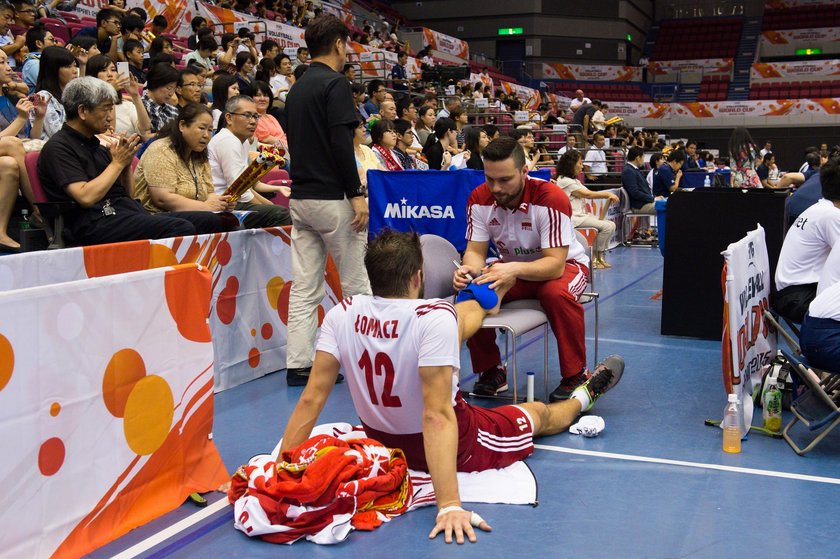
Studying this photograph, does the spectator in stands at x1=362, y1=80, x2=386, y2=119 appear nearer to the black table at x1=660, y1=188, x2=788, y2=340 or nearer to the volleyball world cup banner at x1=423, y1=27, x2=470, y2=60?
the black table at x1=660, y1=188, x2=788, y2=340

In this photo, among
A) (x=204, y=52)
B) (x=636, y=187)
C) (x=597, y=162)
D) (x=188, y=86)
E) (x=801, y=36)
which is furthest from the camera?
(x=801, y=36)

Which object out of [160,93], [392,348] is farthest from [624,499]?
[160,93]

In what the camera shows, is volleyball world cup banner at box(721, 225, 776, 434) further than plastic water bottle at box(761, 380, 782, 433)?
No

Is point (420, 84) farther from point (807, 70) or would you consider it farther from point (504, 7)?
point (807, 70)

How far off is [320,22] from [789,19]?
116ft

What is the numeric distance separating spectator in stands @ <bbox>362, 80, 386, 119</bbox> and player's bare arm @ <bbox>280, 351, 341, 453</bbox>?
7.70 m

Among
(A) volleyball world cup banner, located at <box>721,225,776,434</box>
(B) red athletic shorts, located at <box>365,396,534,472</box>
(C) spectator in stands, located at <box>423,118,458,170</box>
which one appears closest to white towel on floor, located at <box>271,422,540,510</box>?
(B) red athletic shorts, located at <box>365,396,534,472</box>

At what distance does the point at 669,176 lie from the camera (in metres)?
12.1

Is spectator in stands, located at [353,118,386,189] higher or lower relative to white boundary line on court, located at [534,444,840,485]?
higher

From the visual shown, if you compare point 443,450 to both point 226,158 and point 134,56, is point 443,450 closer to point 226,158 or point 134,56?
point 226,158

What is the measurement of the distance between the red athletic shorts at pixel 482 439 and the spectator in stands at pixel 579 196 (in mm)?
6141

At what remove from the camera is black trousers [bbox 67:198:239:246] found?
4207 mm

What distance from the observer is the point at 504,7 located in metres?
33.2

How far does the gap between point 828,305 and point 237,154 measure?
3.55 metres
